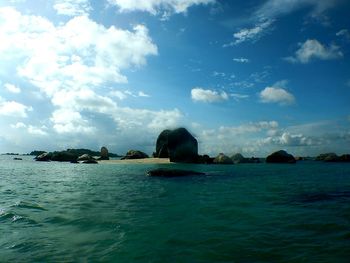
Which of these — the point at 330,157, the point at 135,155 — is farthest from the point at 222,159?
the point at 330,157

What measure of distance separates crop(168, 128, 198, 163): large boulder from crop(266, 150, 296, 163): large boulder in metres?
24.1

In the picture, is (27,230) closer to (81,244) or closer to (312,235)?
(81,244)

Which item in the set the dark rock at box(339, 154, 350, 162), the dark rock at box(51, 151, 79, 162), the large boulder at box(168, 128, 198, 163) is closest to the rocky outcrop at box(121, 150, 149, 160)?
the dark rock at box(51, 151, 79, 162)

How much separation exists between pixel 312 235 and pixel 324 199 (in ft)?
30.9

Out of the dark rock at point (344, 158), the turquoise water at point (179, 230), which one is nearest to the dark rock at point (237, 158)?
the dark rock at point (344, 158)

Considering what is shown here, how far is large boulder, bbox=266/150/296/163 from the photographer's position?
96.2 meters

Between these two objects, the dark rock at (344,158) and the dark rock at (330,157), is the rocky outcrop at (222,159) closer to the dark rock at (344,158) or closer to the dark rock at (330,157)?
the dark rock at (330,157)

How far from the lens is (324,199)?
19531 mm

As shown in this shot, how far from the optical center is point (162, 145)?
334ft

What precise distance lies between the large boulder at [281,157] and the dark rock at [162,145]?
31.8 m

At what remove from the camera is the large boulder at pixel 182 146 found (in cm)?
8981

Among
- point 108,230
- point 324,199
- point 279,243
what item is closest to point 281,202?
point 324,199

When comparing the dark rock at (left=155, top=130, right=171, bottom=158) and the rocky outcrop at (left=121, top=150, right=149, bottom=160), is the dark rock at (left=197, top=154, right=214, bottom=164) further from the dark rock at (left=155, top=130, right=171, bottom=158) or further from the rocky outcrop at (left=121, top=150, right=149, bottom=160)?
the rocky outcrop at (left=121, top=150, right=149, bottom=160)

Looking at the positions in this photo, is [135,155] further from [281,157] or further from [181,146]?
[281,157]
